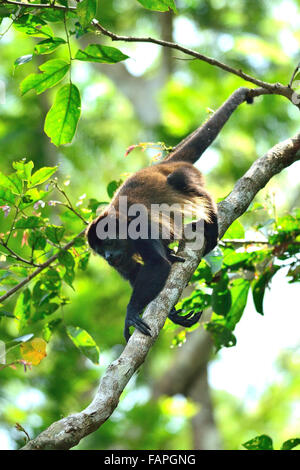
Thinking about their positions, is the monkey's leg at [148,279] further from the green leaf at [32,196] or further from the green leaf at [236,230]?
the green leaf at [32,196]

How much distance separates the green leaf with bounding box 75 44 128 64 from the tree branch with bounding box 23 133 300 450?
106 cm

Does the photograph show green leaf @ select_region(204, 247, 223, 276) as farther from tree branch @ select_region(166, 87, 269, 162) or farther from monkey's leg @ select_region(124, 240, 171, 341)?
Result: tree branch @ select_region(166, 87, 269, 162)

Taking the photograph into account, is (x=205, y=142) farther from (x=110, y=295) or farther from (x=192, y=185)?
(x=110, y=295)

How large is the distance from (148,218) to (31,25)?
1.78 m

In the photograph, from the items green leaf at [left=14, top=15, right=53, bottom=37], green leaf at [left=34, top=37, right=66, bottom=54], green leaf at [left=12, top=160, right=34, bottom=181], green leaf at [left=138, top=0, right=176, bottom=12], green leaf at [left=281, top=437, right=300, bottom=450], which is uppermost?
green leaf at [left=14, top=15, right=53, bottom=37]

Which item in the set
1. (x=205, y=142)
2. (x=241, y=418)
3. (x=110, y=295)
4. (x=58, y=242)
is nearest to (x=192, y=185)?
(x=205, y=142)

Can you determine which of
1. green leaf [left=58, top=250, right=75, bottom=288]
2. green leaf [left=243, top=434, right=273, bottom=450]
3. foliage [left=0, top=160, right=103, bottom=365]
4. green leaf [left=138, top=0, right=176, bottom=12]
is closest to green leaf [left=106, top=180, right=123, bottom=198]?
foliage [left=0, top=160, right=103, bottom=365]

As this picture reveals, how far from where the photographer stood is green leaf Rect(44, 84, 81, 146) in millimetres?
2832

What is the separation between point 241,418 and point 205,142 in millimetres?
11847

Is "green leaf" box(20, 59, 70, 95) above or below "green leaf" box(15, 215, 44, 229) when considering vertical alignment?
above

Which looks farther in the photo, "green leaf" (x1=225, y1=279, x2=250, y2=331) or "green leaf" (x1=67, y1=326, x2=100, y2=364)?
"green leaf" (x1=225, y1=279, x2=250, y2=331)

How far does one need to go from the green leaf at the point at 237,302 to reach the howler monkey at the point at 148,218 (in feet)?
1.61

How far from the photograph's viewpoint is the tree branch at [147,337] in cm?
176

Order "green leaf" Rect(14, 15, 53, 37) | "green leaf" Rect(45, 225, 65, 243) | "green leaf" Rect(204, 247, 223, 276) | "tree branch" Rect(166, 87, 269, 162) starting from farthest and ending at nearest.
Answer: "tree branch" Rect(166, 87, 269, 162) < "green leaf" Rect(45, 225, 65, 243) < "green leaf" Rect(204, 247, 223, 276) < "green leaf" Rect(14, 15, 53, 37)
